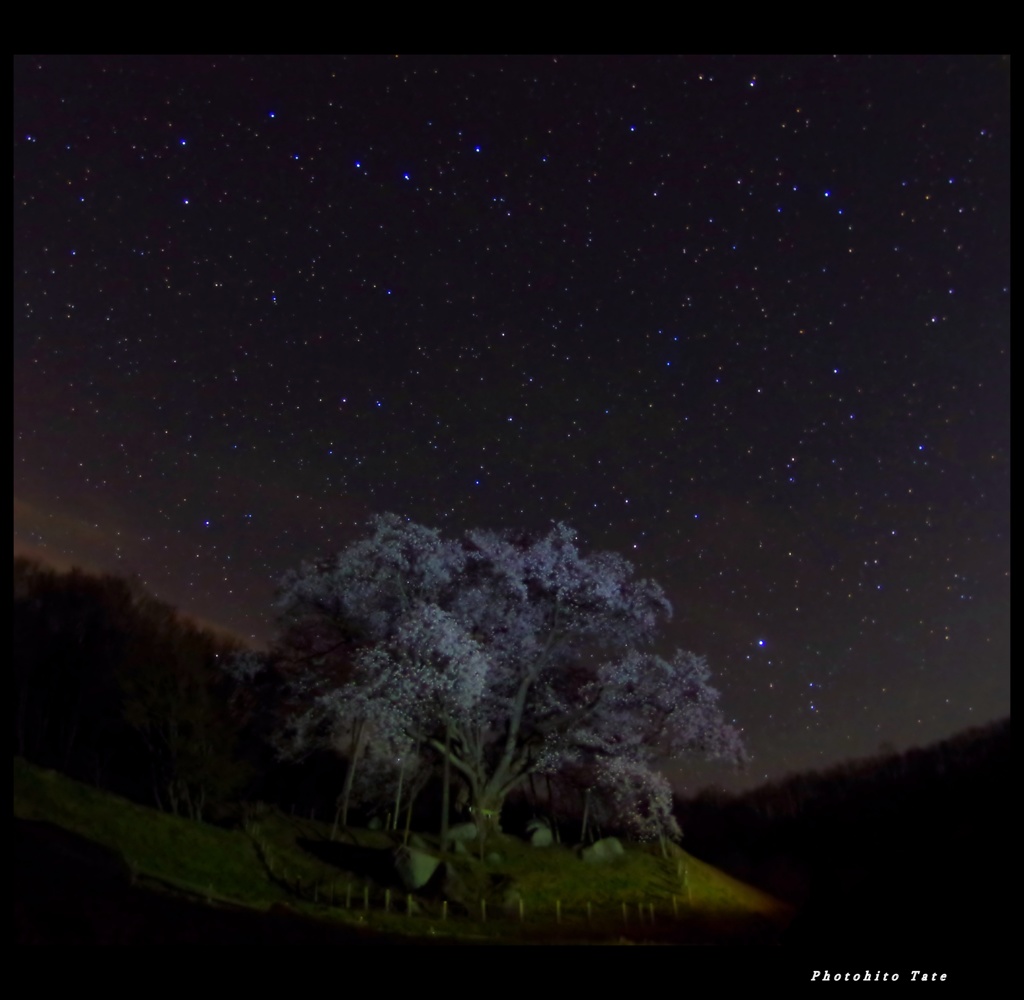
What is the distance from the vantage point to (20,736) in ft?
74.6

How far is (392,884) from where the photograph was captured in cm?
1869

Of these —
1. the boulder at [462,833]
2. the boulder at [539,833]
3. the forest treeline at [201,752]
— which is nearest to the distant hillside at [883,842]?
the forest treeline at [201,752]

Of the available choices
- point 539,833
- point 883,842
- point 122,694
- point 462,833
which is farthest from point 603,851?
point 122,694

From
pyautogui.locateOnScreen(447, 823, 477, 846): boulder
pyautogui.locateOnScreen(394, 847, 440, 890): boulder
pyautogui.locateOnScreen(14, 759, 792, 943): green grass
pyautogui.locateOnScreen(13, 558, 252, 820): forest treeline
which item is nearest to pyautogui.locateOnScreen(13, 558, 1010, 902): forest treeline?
pyautogui.locateOnScreen(13, 558, 252, 820): forest treeline

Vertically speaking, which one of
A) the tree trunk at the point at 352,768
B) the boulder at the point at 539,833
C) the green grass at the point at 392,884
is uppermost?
the tree trunk at the point at 352,768

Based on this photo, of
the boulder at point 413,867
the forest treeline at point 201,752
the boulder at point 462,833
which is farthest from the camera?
the boulder at point 462,833

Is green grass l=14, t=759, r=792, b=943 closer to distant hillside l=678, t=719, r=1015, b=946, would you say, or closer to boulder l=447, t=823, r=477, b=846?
boulder l=447, t=823, r=477, b=846

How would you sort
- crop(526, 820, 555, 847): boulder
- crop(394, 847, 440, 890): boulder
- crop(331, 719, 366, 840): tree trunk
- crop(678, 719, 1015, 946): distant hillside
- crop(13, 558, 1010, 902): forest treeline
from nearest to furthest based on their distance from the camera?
1. crop(678, 719, 1015, 946): distant hillside
2. crop(394, 847, 440, 890): boulder
3. crop(13, 558, 1010, 902): forest treeline
4. crop(331, 719, 366, 840): tree trunk
5. crop(526, 820, 555, 847): boulder

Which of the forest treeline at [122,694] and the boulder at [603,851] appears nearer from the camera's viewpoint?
the forest treeline at [122,694]

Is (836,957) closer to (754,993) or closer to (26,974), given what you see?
(754,993)

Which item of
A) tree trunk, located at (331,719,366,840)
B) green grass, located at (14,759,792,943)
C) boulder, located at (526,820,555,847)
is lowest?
green grass, located at (14,759,792,943)

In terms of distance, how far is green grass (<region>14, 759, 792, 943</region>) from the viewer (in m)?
16.6

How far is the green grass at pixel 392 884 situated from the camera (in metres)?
16.6

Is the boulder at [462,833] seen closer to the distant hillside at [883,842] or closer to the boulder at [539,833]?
the boulder at [539,833]
